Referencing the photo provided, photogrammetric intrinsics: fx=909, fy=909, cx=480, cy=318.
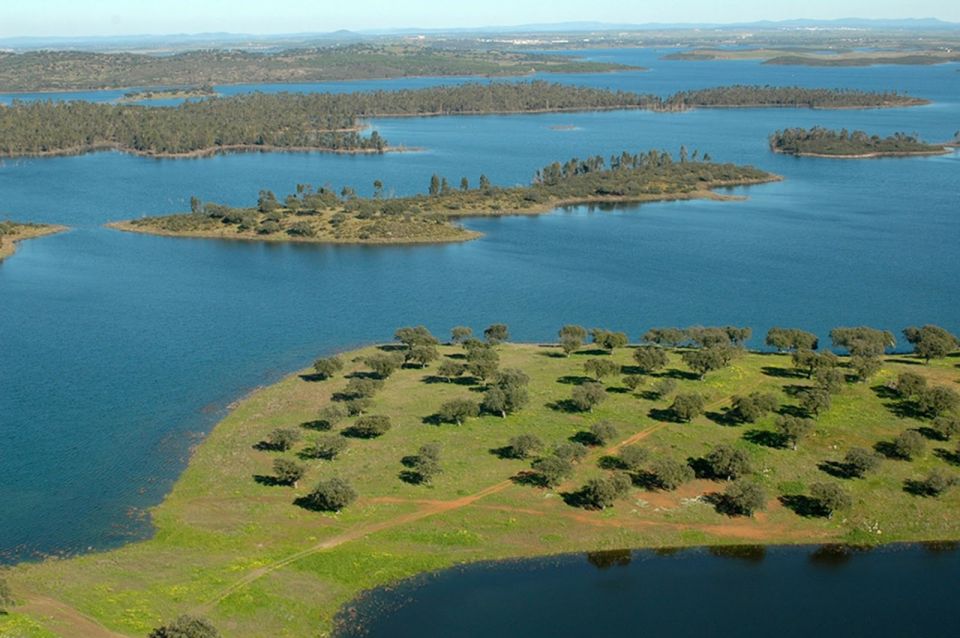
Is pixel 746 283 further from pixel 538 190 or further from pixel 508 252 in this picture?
pixel 538 190

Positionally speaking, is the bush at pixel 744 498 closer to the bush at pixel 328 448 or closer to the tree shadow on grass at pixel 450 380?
the tree shadow on grass at pixel 450 380

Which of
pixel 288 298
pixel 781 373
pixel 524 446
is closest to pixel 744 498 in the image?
pixel 524 446

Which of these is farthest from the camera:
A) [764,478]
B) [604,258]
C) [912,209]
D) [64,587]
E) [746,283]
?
[912,209]

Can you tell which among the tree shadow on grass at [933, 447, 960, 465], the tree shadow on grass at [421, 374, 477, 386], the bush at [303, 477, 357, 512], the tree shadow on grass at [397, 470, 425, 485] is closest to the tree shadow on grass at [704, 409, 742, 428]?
the tree shadow on grass at [933, 447, 960, 465]

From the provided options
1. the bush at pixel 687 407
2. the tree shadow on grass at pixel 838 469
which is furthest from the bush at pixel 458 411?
the tree shadow on grass at pixel 838 469

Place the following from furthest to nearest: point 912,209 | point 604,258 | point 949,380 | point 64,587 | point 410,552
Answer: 1. point 912,209
2. point 604,258
3. point 949,380
4. point 410,552
5. point 64,587

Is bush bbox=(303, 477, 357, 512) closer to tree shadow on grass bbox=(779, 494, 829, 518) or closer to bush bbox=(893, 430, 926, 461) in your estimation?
tree shadow on grass bbox=(779, 494, 829, 518)

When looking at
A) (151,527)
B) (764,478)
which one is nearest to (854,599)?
(764,478)
